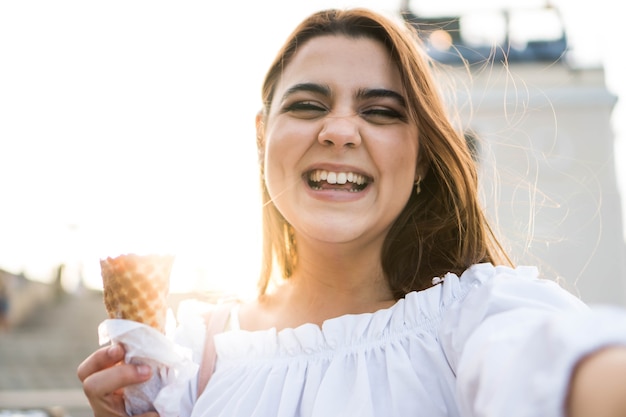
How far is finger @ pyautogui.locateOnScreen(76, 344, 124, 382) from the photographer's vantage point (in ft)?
5.51

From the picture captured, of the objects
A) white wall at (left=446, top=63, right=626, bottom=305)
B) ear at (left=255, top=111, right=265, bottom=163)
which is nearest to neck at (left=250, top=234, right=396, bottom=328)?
ear at (left=255, top=111, right=265, bottom=163)

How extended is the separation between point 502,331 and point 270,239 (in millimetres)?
1321

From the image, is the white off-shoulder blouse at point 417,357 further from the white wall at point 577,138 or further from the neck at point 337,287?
the white wall at point 577,138

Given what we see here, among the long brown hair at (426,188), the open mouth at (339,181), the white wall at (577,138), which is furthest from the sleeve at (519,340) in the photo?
the white wall at (577,138)

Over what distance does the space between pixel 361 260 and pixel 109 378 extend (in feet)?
2.60

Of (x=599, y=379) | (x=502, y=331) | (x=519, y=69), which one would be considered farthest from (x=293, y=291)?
(x=519, y=69)

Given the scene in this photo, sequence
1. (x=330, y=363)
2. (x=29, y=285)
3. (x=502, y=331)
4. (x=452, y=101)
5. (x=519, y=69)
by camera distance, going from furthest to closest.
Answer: (x=29, y=285), (x=519, y=69), (x=452, y=101), (x=330, y=363), (x=502, y=331)

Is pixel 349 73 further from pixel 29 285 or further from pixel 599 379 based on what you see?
pixel 29 285

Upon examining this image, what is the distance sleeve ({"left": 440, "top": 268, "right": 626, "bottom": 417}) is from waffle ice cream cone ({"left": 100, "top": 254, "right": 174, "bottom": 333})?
29.2 inches

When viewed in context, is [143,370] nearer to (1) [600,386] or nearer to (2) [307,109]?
(2) [307,109]

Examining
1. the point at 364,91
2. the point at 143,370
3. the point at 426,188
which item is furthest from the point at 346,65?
the point at 143,370

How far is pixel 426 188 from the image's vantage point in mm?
2100

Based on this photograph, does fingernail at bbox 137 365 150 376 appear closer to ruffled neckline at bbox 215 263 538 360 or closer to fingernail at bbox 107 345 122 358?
fingernail at bbox 107 345 122 358

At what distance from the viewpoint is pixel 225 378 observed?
186cm
